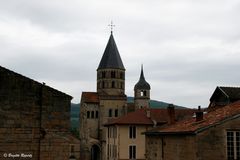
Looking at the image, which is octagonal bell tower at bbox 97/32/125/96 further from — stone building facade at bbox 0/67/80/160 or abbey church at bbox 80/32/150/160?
stone building facade at bbox 0/67/80/160

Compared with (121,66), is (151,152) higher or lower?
lower

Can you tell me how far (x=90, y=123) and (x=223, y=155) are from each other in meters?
62.0

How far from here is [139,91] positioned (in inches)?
4008

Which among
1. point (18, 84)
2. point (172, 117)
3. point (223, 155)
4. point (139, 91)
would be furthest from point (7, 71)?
point (139, 91)

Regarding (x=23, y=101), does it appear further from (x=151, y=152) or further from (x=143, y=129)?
(x=143, y=129)

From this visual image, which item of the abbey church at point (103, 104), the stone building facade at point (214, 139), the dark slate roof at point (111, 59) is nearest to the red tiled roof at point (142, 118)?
the abbey church at point (103, 104)

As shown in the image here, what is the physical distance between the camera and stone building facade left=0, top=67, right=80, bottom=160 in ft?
42.4

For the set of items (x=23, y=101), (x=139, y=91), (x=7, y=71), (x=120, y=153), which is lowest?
(x=120, y=153)

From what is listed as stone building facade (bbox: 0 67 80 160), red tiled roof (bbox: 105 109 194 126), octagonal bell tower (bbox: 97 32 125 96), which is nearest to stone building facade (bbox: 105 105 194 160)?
red tiled roof (bbox: 105 109 194 126)

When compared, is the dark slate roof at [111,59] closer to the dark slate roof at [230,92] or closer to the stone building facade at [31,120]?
the dark slate roof at [230,92]

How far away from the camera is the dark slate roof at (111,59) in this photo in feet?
306

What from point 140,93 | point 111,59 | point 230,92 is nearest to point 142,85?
point 140,93

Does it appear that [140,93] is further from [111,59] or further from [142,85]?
[111,59]

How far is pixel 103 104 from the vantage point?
86.4 m
